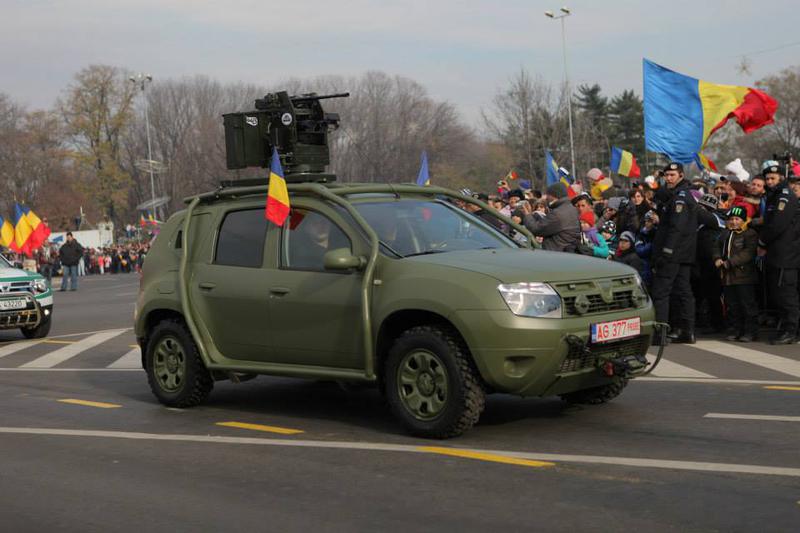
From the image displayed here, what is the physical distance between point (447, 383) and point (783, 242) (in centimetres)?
673

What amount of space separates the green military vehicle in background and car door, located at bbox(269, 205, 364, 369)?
0.04 feet

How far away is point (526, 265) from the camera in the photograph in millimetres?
7539

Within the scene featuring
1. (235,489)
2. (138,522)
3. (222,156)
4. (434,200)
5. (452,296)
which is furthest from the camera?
(222,156)

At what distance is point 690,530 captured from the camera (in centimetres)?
512

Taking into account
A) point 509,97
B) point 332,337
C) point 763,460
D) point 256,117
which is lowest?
point 763,460

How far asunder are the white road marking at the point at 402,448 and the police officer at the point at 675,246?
6222 mm

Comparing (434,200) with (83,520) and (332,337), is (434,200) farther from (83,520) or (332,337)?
(83,520)

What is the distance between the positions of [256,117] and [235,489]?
5.36 meters

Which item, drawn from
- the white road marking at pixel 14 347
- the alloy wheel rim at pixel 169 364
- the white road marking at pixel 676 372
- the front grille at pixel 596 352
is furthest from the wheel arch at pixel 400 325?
the white road marking at pixel 14 347

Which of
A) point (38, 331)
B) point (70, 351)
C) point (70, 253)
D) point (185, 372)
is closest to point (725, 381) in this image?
point (185, 372)

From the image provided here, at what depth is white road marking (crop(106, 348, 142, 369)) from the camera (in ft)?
42.9

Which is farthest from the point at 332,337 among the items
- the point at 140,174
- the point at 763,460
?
the point at 140,174

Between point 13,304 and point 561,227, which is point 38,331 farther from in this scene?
point 561,227

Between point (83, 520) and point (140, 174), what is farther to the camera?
point (140, 174)
